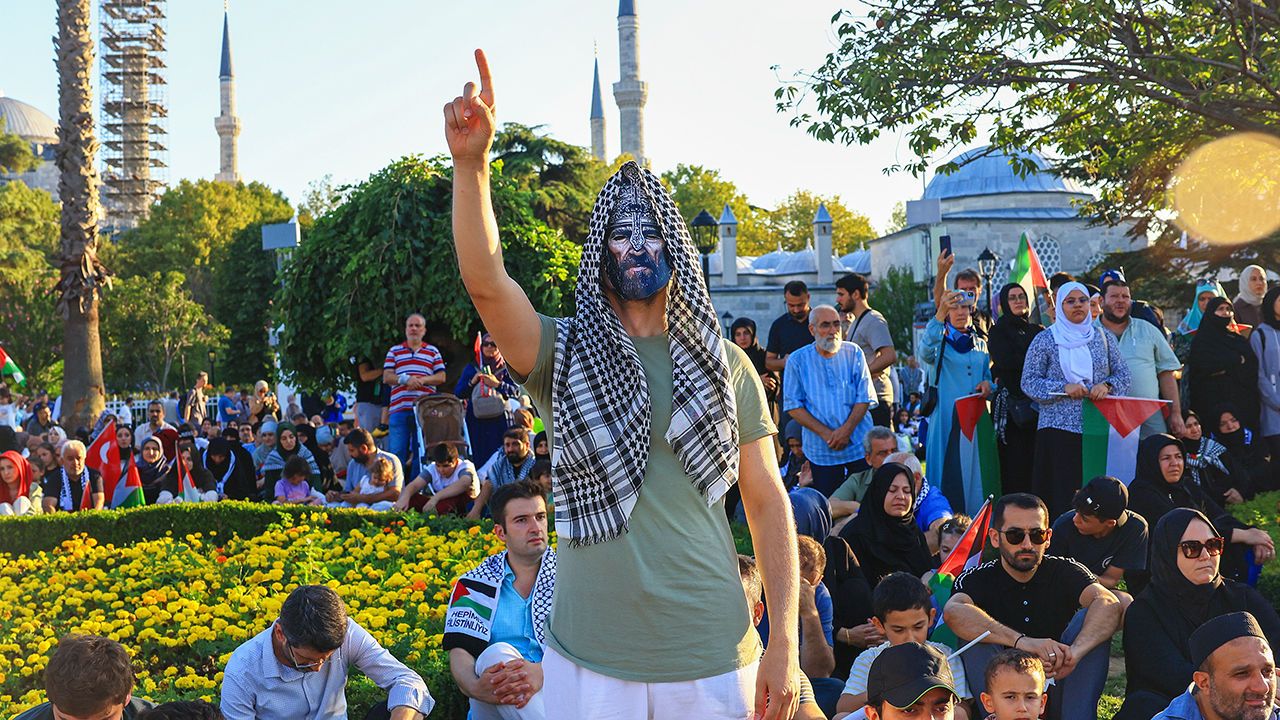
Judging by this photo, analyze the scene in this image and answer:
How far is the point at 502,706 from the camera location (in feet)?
17.3

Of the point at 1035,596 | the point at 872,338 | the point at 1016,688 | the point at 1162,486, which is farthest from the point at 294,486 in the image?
the point at 1016,688

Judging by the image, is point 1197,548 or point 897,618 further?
point 1197,548

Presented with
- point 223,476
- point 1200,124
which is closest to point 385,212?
point 223,476

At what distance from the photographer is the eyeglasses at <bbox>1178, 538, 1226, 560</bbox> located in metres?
5.43

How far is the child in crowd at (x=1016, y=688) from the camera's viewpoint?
4605 mm

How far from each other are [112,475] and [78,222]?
549 cm

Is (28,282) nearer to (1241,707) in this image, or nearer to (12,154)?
(12,154)

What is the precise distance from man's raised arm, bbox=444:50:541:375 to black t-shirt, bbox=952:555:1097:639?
3668mm

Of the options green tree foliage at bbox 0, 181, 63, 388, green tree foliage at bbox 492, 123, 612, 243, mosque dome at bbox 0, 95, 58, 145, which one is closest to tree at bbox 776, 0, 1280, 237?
green tree foliage at bbox 492, 123, 612, 243

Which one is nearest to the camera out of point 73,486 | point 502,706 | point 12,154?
point 502,706

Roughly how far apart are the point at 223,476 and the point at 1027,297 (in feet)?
27.5

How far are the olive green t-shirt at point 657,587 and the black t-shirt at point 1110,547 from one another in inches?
165

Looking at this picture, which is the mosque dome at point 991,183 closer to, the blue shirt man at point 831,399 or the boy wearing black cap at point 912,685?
the blue shirt man at point 831,399

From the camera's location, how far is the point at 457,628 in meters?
5.42
